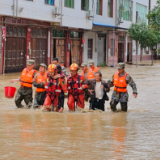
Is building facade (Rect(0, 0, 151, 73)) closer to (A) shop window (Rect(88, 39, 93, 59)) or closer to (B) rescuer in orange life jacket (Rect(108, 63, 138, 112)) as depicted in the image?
(A) shop window (Rect(88, 39, 93, 59))

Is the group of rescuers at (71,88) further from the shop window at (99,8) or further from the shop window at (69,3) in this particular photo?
the shop window at (99,8)

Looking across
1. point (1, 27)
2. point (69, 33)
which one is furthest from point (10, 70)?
point (69, 33)

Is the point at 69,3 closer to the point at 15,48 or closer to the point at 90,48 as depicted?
the point at 15,48

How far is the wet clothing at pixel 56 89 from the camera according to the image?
10.3 metres

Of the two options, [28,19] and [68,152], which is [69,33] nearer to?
[28,19]

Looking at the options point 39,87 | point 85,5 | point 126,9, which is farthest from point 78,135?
point 126,9

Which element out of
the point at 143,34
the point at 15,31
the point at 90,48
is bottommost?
the point at 90,48

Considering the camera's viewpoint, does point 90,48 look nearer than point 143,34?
Yes

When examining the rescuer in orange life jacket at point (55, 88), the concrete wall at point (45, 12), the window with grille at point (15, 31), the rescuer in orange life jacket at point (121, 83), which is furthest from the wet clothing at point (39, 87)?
the window with grille at point (15, 31)

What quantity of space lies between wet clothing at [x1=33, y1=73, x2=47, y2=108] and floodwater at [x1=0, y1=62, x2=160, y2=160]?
Result: 0.41 m

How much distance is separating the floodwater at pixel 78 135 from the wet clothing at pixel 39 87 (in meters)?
0.41

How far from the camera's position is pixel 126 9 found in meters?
43.3

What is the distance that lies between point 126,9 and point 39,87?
33511 millimetres

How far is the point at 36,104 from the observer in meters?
11.5
